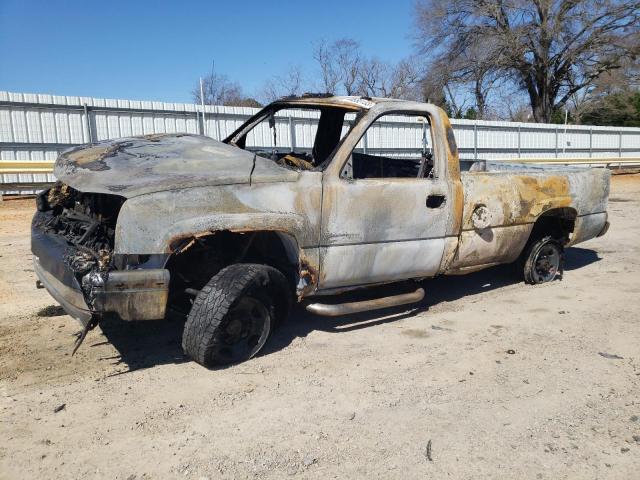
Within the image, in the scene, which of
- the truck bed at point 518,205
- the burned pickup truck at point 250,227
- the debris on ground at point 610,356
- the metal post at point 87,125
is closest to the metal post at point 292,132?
the metal post at point 87,125

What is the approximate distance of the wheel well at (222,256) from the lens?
3.74 metres

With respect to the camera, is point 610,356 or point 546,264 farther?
point 546,264

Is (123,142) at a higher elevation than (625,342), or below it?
higher

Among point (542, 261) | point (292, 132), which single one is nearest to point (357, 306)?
point (542, 261)

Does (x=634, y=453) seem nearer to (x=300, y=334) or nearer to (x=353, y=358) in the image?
(x=353, y=358)

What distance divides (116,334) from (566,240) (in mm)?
4655

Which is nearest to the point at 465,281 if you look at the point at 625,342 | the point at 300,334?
the point at 625,342

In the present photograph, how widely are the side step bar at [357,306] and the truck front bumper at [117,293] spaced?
1.18 metres

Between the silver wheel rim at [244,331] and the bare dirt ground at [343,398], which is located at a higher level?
the silver wheel rim at [244,331]

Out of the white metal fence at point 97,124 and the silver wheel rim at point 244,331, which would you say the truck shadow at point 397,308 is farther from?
the white metal fence at point 97,124

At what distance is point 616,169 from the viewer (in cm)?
2645

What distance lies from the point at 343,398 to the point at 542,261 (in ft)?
11.6

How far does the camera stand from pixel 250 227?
11.5 feet

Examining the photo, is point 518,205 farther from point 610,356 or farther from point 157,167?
point 157,167
